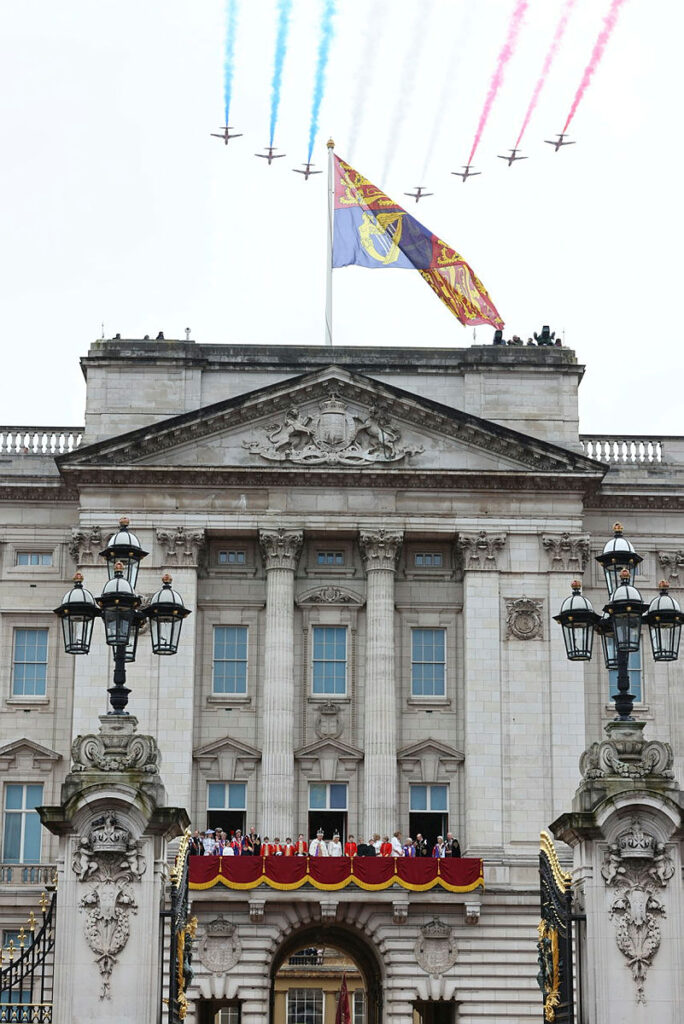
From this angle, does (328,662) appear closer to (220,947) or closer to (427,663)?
(427,663)

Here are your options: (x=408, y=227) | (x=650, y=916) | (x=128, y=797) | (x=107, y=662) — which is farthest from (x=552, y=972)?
(x=408, y=227)

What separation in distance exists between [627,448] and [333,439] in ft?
32.5

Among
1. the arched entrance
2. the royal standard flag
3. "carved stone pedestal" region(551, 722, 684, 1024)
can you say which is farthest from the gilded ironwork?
the royal standard flag

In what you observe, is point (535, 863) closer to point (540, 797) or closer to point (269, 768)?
point (540, 797)

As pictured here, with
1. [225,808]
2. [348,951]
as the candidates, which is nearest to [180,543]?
[225,808]

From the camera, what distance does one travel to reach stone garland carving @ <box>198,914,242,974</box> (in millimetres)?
50469

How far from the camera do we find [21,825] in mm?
55125

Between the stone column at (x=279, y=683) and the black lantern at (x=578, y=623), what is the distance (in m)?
27.7

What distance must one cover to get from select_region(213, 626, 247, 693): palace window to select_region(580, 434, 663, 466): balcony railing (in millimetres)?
12502

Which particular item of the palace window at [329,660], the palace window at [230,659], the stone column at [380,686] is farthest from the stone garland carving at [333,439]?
the palace window at [230,659]

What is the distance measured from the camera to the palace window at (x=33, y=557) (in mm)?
57125

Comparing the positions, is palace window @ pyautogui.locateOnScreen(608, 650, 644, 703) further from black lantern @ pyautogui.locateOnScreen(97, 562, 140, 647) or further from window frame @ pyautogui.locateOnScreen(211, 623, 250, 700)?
black lantern @ pyautogui.locateOnScreen(97, 562, 140, 647)

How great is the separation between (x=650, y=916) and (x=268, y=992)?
98.4ft

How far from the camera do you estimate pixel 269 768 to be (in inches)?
2116
